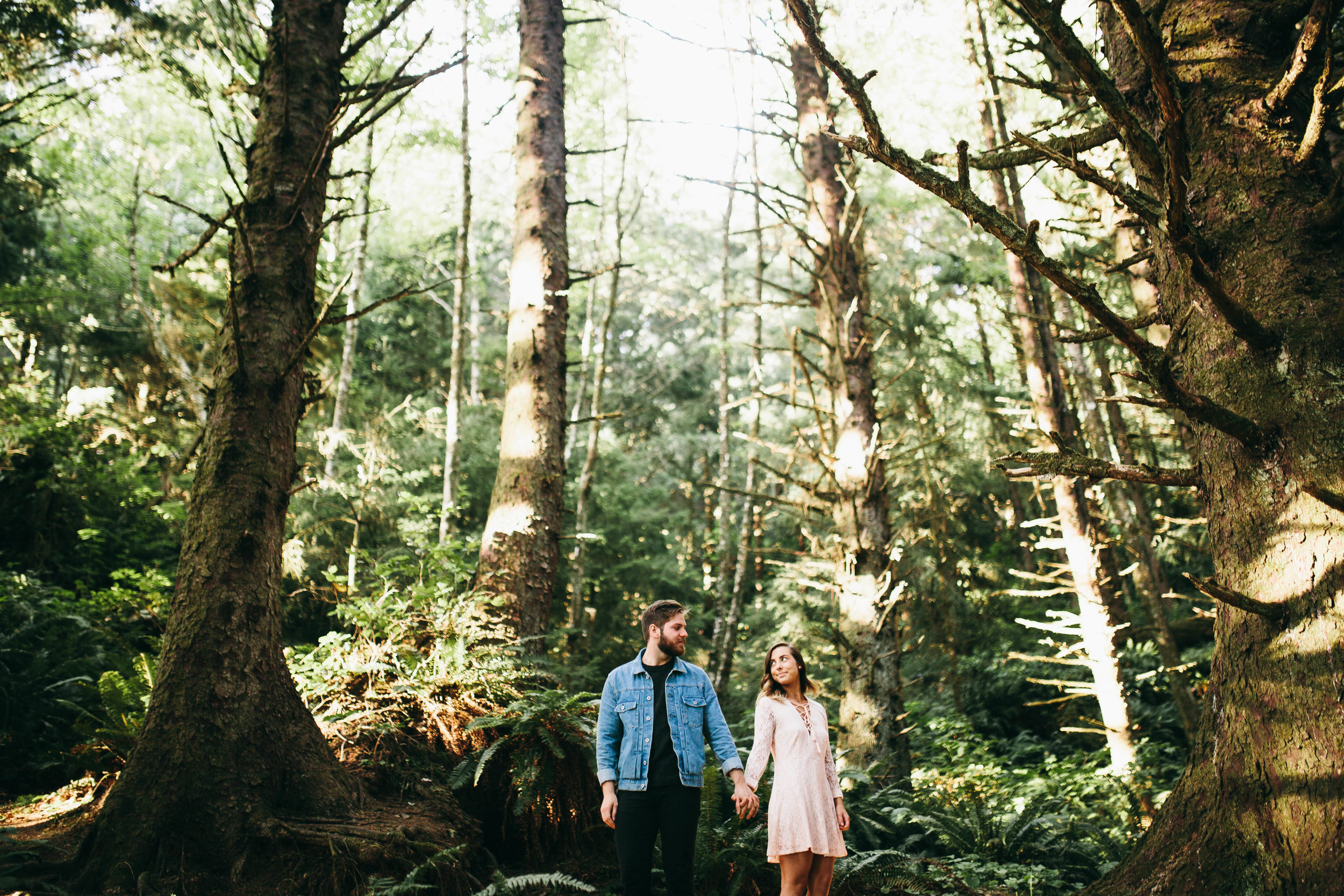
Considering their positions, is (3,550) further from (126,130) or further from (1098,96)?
(126,130)

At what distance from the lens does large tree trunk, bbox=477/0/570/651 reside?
6.12 m

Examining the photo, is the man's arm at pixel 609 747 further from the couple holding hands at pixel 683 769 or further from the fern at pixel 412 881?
the fern at pixel 412 881

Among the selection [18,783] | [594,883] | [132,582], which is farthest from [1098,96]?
[132,582]

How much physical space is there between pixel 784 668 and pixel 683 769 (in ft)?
2.77

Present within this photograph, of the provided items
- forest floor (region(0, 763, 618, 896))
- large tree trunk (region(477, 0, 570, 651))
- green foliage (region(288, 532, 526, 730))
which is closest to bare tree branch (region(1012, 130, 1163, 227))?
forest floor (region(0, 763, 618, 896))

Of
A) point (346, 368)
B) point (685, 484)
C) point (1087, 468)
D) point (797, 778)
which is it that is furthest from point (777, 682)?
point (685, 484)

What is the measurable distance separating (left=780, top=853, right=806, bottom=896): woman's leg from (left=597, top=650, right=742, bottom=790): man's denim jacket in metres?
0.55

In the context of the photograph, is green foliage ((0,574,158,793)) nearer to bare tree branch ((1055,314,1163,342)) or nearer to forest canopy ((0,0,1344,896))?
forest canopy ((0,0,1344,896))

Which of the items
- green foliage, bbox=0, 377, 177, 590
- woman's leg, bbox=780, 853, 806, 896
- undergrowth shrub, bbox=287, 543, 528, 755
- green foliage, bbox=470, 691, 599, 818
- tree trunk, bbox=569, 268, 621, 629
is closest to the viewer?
woman's leg, bbox=780, 853, 806, 896

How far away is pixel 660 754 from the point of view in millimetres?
3557

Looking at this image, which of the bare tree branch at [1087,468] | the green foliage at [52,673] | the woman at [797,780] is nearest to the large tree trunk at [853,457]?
the woman at [797,780]

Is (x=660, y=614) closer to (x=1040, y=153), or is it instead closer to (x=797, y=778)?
(x=797, y=778)

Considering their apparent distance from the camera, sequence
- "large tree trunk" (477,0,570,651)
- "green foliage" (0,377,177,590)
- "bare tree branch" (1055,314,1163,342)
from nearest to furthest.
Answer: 1. "bare tree branch" (1055,314,1163,342)
2. "large tree trunk" (477,0,570,651)
3. "green foliage" (0,377,177,590)

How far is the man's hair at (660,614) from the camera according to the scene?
381 cm
